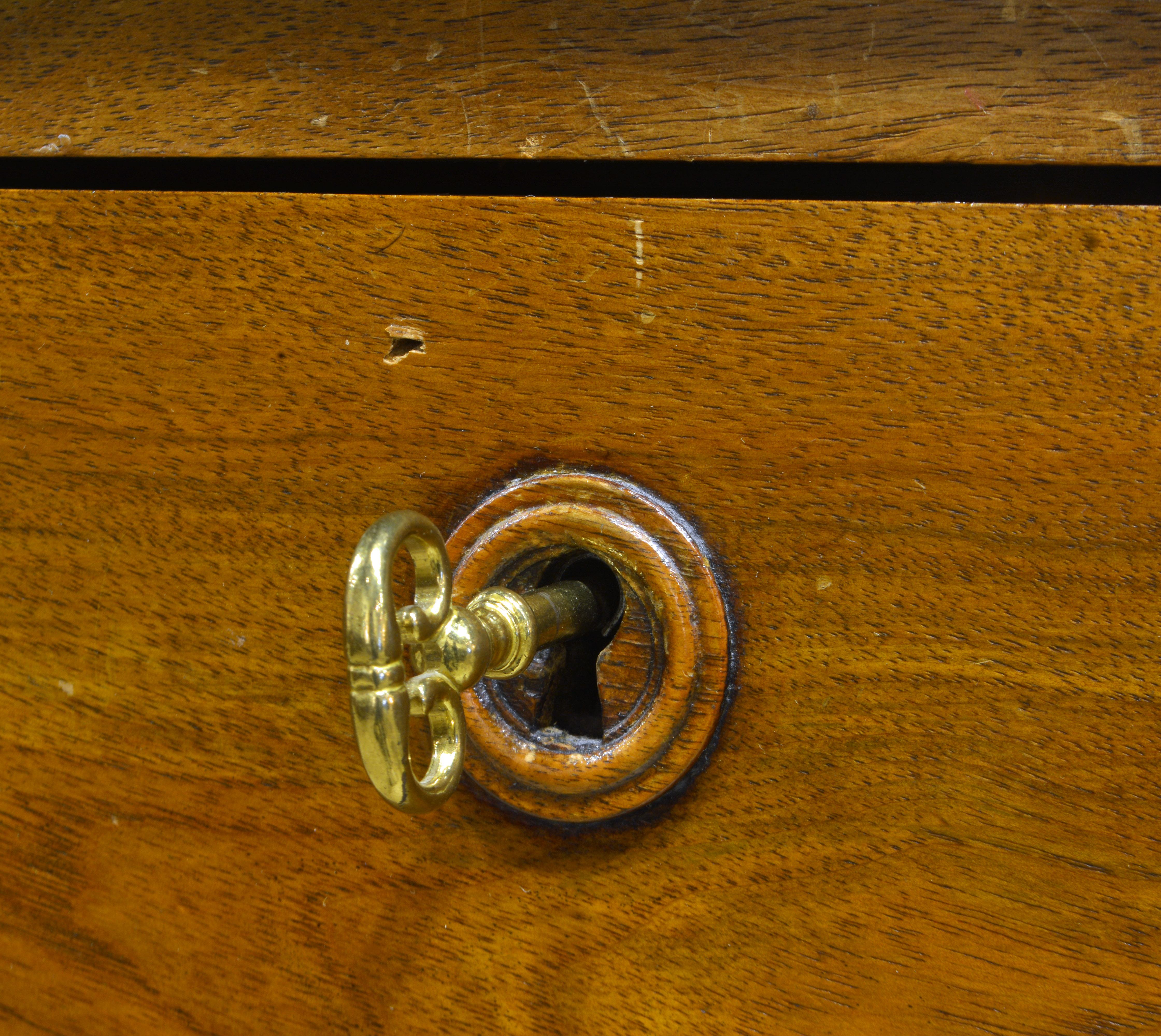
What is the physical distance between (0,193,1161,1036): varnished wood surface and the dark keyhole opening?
0.13 ft

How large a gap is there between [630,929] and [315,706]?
0.14 meters

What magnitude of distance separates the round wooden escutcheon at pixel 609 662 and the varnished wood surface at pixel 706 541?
0.01m

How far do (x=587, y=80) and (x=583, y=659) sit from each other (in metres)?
0.19

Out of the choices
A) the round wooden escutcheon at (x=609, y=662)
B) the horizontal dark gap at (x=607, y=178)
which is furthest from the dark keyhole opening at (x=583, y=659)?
the horizontal dark gap at (x=607, y=178)

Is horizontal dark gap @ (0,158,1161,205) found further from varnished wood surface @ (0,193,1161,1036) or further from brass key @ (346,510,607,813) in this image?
brass key @ (346,510,607,813)

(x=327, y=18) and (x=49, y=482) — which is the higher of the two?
(x=327, y=18)

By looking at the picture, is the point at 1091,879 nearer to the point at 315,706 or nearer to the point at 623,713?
the point at 623,713

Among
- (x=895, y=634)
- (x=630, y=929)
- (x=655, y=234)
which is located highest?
(x=655, y=234)

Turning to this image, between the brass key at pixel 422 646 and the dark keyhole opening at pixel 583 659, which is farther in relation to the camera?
the dark keyhole opening at pixel 583 659

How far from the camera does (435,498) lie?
1.07ft

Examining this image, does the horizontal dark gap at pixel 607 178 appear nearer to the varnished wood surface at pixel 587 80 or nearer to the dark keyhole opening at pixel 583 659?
the varnished wood surface at pixel 587 80

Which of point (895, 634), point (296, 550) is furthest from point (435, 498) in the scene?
point (895, 634)

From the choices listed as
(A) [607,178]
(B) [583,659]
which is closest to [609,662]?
(B) [583,659]

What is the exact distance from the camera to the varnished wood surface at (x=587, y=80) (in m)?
0.27
